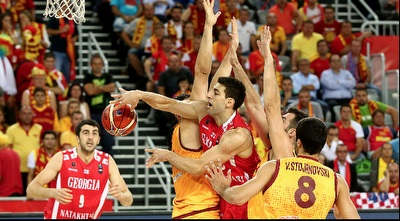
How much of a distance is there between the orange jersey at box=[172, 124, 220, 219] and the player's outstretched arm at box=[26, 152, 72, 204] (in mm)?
1126

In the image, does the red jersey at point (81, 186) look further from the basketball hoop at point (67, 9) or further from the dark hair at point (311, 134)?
the dark hair at point (311, 134)

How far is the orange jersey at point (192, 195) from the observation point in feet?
33.9

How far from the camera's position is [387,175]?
53.1 ft

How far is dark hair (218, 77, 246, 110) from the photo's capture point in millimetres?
10141

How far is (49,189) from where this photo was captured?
10570 millimetres

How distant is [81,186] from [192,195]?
153 cm

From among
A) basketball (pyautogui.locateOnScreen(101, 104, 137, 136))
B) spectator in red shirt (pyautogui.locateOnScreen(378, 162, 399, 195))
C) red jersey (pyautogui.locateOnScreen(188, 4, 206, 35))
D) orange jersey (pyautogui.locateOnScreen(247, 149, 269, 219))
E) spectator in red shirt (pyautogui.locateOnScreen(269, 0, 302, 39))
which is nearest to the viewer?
orange jersey (pyautogui.locateOnScreen(247, 149, 269, 219))

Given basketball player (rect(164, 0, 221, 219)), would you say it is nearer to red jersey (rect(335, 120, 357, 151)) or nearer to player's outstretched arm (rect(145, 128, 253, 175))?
player's outstretched arm (rect(145, 128, 253, 175))

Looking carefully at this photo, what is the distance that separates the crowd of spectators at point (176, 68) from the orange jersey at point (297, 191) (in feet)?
23.3

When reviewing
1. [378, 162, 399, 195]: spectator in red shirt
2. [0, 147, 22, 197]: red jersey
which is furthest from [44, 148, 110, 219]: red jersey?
[378, 162, 399, 195]: spectator in red shirt

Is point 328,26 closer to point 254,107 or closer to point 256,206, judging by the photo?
point 254,107

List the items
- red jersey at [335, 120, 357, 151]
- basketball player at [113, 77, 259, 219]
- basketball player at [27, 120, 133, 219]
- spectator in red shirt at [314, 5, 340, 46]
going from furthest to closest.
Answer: spectator in red shirt at [314, 5, 340, 46] < red jersey at [335, 120, 357, 151] < basketball player at [27, 120, 133, 219] < basketball player at [113, 77, 259, 219]

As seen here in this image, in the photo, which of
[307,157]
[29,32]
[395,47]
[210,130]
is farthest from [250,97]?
[395,47]

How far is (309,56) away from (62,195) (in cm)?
945
